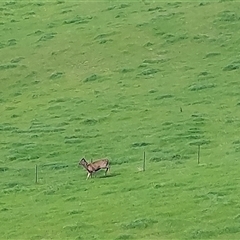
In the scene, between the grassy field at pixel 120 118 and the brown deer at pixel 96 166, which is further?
the brown deer at pixel 96 166

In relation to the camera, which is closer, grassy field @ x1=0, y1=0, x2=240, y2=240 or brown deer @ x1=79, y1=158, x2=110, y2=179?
grassy field @ x1=0, y1=0, x2=240, y2=240

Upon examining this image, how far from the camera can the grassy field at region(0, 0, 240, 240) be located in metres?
21.3

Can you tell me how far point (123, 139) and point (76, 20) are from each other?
1859cm

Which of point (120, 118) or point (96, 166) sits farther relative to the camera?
point (120, 118)

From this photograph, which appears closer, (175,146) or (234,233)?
(234,233)

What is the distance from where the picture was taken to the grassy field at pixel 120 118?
21266mm

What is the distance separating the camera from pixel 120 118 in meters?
32.7

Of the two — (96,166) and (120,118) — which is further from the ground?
(120,118)

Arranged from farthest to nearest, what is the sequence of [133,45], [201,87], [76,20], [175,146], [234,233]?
[76,20], [133,45], [201,87], [175,146], [234,233]

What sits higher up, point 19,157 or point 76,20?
point 76,20

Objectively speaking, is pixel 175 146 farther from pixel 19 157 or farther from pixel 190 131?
pixel 19 157

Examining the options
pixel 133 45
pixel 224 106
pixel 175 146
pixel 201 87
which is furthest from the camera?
pixel 133 45

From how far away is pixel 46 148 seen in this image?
29.7m

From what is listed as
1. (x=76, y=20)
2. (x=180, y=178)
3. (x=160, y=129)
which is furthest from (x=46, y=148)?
(x=76, y=20)
